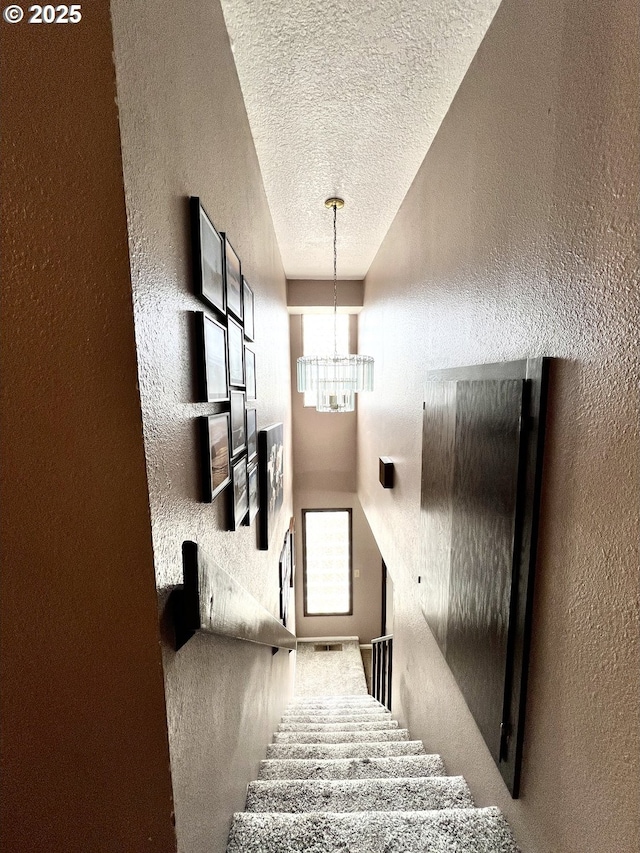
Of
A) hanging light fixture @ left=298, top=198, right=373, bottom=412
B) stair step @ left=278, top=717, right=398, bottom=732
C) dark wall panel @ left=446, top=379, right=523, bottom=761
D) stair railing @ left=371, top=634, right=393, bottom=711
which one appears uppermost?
hanging light fixture @ left=298, top=198, right=373, bottom=412

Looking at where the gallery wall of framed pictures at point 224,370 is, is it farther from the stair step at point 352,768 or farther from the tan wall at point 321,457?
the tan wall at point 321,457

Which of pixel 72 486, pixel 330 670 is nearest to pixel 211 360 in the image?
pixel 72 486

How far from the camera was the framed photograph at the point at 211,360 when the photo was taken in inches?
38.4

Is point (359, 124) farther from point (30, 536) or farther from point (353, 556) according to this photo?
point (353, 556)

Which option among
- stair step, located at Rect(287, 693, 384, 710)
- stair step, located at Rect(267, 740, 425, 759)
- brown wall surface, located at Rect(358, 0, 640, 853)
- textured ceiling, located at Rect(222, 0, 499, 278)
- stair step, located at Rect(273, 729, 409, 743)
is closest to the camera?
brown wall surface, located at Rect(358, 0, 640, 853)

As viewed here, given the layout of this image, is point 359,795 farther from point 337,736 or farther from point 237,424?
point 237,424

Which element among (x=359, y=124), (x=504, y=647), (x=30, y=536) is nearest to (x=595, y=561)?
(x=504, y=647)

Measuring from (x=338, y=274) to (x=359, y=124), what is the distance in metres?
2.63

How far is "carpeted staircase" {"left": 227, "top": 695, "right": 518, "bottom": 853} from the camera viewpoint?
43.9 inches

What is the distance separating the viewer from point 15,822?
0.73 metres

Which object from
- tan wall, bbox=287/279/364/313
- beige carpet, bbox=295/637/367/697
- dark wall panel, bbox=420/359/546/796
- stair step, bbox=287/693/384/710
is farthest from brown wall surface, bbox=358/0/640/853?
beige carpet, bbox=295/637/367/697

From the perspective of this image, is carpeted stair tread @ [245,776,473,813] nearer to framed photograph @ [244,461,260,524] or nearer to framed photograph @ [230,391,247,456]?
framed photograph @ [244,461,260,524]

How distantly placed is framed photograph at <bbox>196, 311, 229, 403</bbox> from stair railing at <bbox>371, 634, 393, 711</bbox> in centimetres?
324

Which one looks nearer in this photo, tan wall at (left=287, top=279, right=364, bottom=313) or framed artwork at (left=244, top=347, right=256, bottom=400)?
framed artwork at (left=244, top=347, right=256, bottom=400)
